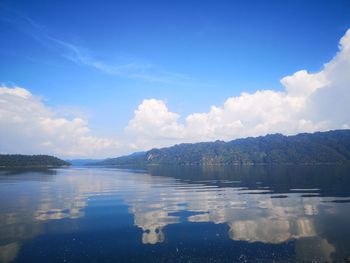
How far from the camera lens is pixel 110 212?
5438cm

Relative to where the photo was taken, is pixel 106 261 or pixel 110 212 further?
pixel 110 212

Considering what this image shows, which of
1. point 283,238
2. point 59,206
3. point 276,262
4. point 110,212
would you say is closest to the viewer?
point 276,262

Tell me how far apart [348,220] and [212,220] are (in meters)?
21.5

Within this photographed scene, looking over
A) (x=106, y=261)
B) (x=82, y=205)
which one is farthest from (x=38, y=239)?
(x=82, y=205)

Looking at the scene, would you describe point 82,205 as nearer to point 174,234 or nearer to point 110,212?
point 110,212

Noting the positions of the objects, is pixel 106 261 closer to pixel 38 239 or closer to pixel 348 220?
pixel 38 239

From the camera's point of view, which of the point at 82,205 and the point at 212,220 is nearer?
the point at 212,220

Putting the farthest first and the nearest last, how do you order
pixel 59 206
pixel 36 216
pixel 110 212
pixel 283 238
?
pixel 59 206
pixel 110 212
pixel 36 216
pixel 283 238

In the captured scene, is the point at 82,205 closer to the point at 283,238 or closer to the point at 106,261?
the point at 106,261

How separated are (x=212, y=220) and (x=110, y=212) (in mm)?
20013

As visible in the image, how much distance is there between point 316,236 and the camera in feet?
120

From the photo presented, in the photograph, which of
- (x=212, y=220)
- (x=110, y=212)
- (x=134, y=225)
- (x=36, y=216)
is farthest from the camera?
(x=110, y=212)

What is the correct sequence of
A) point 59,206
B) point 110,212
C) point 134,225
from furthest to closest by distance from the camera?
point 59,206
point 110,212
point 134,225

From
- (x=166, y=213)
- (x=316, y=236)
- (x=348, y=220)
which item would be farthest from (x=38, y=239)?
(x=348, y=220)
